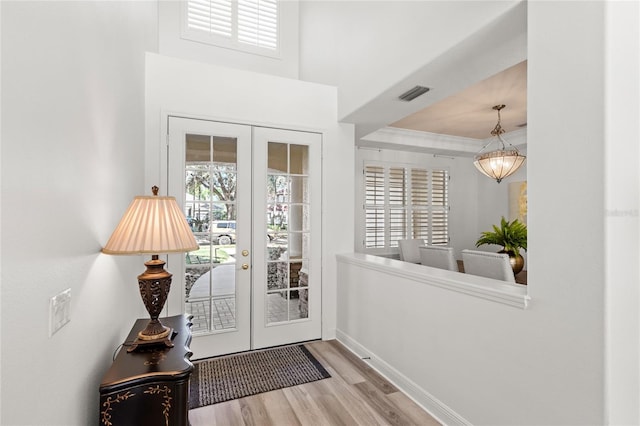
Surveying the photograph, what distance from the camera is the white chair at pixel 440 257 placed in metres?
3.36

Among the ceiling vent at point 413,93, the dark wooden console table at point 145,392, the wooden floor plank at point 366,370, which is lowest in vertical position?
the wooden floor plank at point 366,370

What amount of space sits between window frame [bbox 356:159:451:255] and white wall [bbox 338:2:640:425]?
11.4ft

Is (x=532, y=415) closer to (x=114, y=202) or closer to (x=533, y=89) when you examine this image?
(x=533, y=89)

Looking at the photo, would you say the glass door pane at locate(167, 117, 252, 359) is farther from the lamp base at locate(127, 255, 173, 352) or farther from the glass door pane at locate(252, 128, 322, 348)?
the lamp base at locate(127, 255, 173, 352)

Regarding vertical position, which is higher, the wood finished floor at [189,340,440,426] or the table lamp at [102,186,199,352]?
the table lamp at [102,186,199,352]

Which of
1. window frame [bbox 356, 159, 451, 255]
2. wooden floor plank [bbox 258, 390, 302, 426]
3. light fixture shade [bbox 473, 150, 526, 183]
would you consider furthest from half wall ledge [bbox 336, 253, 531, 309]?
window frame [bbox 356, 159, 451, 255]

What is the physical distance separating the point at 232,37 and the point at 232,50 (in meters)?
0.14

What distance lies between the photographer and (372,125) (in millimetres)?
3725

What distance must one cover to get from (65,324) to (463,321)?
1981 mm

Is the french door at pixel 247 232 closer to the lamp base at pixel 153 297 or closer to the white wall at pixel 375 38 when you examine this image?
the white wall at pixel 375 38

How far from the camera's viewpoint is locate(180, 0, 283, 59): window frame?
335 centimetres

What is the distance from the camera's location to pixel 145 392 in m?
1.38

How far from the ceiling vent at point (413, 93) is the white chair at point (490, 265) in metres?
1.45

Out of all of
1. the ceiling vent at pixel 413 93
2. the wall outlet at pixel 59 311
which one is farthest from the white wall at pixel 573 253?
the wall outlet at pixel 59 311
